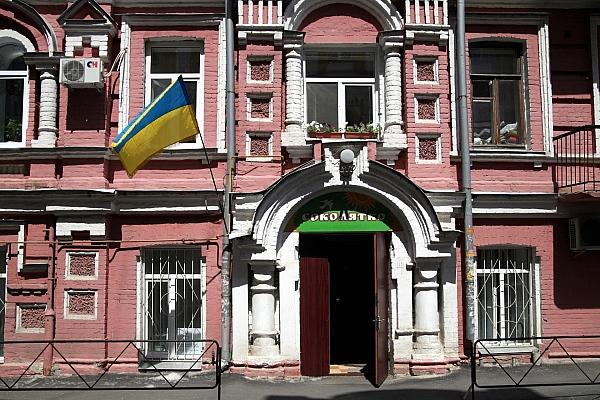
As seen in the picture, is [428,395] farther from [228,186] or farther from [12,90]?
[12,90]

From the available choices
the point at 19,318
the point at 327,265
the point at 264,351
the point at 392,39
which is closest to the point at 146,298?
the point at 19,318

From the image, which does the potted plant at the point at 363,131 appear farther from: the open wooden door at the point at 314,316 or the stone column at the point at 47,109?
the stone column at the point at 47,109

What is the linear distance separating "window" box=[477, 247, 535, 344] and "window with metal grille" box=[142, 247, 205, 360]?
417 cm

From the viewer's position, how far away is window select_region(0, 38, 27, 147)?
930 centimetres

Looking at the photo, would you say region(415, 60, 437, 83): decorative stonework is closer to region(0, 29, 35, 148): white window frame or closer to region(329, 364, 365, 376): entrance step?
region(329, 364, 365, 376): entrance step

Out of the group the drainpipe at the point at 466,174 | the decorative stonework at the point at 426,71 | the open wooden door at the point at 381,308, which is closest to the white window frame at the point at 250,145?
the open wooden door at the point at 381,308

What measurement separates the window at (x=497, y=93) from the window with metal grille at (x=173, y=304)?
4799mm

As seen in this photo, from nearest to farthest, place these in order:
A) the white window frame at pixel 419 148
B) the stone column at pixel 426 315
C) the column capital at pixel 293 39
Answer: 1. the stone column at pixel 426 315
2. the white window frame at pixel 419 148
3. the column capital at pixel 293 39

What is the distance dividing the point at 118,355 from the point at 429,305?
437cm

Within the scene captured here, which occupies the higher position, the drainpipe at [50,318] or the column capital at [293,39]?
the column capital at [293,39]

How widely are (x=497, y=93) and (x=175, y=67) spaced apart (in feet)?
16.3

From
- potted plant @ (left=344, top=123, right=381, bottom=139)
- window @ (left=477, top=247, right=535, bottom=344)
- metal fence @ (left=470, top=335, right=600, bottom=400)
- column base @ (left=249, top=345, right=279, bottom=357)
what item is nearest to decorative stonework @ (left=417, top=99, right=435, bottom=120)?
potted plant @ (left=344, top=123, right=381, bottom=139)

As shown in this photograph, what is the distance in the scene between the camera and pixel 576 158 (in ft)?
30.3

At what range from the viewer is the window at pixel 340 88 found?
9.31 meters
